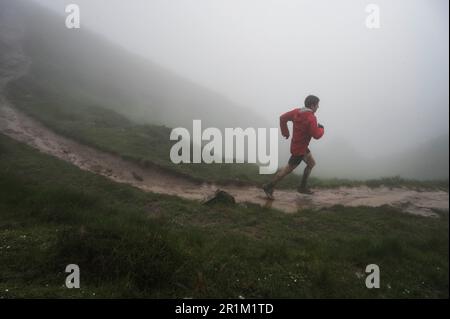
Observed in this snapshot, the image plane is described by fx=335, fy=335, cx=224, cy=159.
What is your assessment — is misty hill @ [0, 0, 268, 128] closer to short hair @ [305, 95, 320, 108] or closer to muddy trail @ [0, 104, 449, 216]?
muddy trail @ [0, 104, 449, 216]

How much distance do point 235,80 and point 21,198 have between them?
169 m

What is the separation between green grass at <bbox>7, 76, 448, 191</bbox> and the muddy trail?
482 mm

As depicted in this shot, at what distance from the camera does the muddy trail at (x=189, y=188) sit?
1220cm

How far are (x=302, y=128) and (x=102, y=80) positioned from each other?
44690 mm

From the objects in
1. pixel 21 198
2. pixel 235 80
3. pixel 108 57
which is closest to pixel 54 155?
pixel 21 198

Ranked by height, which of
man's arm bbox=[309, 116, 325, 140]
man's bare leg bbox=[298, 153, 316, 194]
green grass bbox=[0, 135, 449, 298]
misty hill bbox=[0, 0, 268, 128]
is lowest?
green grass bbox=[0, 135, 449, 298]

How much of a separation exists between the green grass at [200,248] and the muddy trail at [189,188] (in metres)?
1.21

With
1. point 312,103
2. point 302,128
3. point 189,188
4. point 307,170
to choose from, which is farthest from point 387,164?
point 302,128

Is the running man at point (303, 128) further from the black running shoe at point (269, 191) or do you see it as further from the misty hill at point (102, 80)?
the misty hill at point (102, 80)

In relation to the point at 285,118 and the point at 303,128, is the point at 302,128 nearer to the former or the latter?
the point at 303,128

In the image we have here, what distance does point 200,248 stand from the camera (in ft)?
23.3

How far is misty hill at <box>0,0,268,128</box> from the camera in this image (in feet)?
119

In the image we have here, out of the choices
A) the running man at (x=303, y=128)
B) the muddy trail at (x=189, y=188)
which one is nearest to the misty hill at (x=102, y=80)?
the muddy trail at (x=189, y=188)

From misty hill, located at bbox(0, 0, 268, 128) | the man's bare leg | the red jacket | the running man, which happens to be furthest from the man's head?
misty hill, located at bbox(0, 0, 268, 128)
